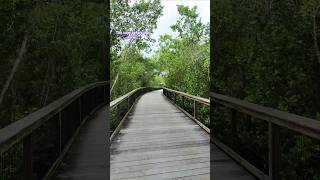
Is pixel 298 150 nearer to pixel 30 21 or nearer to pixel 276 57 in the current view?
pixel 276 57

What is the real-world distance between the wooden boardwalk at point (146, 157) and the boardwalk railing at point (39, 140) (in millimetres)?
130

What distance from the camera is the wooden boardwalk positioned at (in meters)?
3.17

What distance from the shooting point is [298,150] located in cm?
345

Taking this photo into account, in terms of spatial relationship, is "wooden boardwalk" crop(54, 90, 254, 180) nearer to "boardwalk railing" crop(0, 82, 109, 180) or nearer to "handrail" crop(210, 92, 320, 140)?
"boardwalk railing" crop(0, 82, 109, 180)

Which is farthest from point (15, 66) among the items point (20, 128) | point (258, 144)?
point (20, 128)

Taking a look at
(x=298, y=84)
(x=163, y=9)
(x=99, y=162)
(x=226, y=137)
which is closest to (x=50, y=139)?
(x=99, y=162)

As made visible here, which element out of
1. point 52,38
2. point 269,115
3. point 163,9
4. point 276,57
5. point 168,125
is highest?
point 163,9

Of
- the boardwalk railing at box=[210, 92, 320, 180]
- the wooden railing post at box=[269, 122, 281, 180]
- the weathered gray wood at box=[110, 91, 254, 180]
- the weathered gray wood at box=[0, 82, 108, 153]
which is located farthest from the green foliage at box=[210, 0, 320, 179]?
the weathered gray wood at box=[0, 82, 108, 153]

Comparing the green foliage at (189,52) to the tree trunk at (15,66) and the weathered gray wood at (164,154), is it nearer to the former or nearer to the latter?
the weathered gray wood at (164,154)

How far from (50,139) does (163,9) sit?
13569 millimetres

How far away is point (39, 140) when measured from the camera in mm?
3896

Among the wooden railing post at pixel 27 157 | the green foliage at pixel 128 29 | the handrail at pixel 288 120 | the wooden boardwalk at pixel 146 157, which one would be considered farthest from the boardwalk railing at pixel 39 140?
the green foliage at pixel 128 29

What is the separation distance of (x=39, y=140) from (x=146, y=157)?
3.55 ft

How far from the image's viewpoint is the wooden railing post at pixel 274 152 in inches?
96.0
